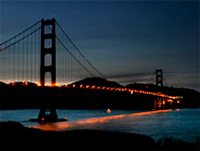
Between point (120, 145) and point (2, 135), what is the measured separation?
218 inches

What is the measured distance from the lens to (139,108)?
128 meters

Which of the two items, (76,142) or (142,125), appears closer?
(76,142)

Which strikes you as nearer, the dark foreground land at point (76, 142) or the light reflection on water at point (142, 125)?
the dark foreground land at point (76, 142)

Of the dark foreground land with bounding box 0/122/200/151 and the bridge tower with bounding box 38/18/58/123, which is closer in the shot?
A: the dark foreground land with bounding box 0/122/200/151

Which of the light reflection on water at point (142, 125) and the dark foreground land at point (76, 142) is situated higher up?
the dark foreground land at point (76, 142)

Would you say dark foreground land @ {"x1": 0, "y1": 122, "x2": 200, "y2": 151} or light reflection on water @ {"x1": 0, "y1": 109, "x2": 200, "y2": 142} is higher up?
dark foreground land @ {"x1": 0, "y1": 122, "x2": 200, "y2": 151}

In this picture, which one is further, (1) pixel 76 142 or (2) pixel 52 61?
(2) pixel 52 61

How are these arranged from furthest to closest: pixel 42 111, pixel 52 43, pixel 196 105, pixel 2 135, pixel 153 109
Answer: pixel 196 105 → pixel 153 109 → pixel 42 111 → pixel 52 43 → pixel 2 135

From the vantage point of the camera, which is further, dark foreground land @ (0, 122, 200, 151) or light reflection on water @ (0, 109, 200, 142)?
light reflection on water @ (0, 109, 200, 142)

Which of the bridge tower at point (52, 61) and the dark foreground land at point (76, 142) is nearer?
the dark foreground land at point (76, 142)

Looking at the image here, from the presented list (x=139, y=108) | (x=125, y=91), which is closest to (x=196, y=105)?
(x=139, y=108)

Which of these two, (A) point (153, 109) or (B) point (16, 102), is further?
(B) point (16, 102)

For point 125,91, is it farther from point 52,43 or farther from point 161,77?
point 161,77

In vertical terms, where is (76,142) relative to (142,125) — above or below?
above
